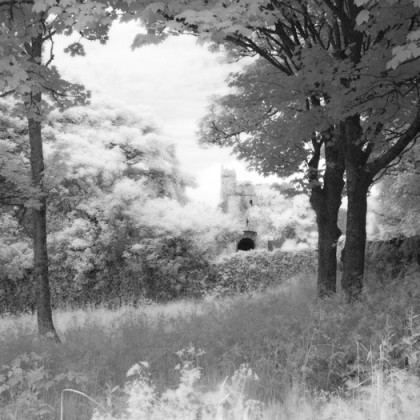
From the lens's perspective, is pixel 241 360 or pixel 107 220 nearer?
pixel 241 360

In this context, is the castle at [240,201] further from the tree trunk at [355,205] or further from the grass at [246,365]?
the grass at [246,365]

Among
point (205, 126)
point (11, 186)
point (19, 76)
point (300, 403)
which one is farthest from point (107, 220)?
point (300, 403)

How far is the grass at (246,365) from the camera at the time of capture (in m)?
3.99

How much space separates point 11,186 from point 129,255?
380 inches

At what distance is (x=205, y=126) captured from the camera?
14.6 m

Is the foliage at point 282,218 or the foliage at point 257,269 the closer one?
the foliage at point 257,269

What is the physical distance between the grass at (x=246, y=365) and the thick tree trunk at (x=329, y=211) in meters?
2.07

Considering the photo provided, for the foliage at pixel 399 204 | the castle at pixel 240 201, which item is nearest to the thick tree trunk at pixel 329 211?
the foliage at pixel 399 204

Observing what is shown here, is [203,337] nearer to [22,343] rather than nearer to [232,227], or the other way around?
[22,343]

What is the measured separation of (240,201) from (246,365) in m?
38.1

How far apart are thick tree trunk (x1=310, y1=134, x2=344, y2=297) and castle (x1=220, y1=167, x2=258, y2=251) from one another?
30.5 meters

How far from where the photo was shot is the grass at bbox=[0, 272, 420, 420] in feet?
13.1

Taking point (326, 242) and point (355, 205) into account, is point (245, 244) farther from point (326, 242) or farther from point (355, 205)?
point (355, 205)

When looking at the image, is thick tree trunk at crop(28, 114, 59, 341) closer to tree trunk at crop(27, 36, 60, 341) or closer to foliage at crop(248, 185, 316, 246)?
tree trunk at crop(27, 36, 60, 341)
